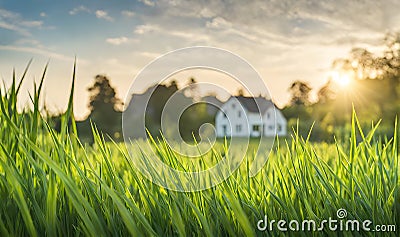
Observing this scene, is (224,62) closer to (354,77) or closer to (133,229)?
(133,229)

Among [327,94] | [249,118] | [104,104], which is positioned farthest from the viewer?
[327,94]

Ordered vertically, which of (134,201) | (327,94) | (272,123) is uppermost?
(327,94)

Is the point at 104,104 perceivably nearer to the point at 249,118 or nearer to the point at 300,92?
the point at 249,118

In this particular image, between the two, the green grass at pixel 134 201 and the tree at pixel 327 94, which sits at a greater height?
the tree at pixel 327 94

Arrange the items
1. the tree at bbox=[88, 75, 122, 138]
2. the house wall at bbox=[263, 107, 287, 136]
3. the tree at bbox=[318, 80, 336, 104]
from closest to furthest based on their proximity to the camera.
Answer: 1. the house wall at bbox=[263, 107, 287, 136]
2. the tree at bbox=[88, 75, 122, 138]
3. the tree at bbox=[318, 80, 336, 104]

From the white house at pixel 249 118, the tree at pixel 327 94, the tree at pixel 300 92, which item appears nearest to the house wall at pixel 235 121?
the white house at pixel 249 118

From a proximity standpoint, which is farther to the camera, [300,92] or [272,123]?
[300,92]

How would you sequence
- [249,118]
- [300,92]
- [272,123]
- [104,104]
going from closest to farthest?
[272,123]
[249,118]
[104,104]
[300,92]

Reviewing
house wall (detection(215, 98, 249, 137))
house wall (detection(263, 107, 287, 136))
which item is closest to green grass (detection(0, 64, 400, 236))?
house wall (detection(263, 107, 287, 136))

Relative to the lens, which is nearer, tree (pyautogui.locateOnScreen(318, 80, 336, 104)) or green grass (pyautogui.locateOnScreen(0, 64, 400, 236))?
green grass (pyautogui.locateOnScreen(0, 64, 400, 236))

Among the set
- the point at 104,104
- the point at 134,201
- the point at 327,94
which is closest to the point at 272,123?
the point at 134,201

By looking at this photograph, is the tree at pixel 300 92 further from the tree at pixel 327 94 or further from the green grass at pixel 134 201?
the green grass at pixel 134 201

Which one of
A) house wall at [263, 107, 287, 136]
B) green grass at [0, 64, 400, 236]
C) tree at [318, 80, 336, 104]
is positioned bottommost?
green grass at [0, 64, 400, 236]

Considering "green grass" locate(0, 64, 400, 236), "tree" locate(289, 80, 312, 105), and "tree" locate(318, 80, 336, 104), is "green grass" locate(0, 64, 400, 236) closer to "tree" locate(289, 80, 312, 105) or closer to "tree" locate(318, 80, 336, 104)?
"tree" locate(318, 80, 336, 104)
